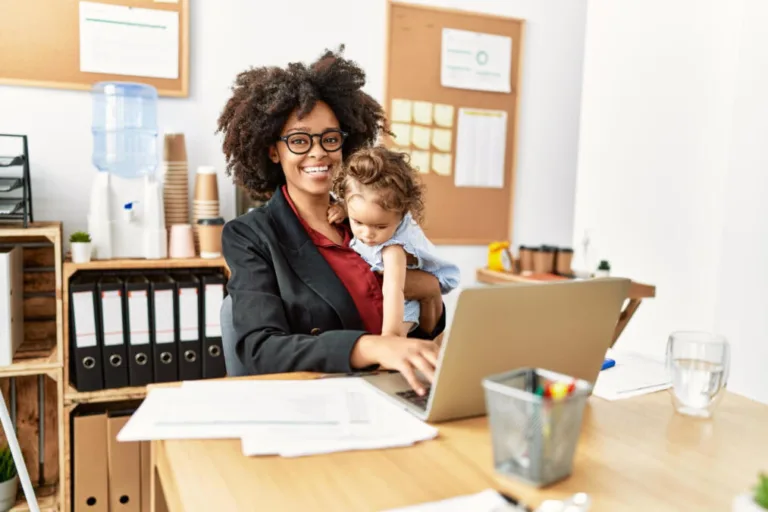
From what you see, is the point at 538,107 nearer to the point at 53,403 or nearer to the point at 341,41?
the point at 341,41

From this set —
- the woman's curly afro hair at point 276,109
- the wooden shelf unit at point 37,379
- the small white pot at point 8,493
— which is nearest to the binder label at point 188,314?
the wooden shelf unit at point 37,379

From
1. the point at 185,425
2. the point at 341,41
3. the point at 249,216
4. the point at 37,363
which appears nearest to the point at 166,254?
the point at 37,363

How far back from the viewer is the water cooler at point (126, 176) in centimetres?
232

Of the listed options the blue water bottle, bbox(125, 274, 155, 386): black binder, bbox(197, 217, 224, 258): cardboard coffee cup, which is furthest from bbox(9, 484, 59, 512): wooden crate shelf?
the blue water bottle

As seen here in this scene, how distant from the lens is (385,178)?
4.80ft

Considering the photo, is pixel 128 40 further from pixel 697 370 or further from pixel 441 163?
pixel 697 370

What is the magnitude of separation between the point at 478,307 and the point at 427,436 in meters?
0.20

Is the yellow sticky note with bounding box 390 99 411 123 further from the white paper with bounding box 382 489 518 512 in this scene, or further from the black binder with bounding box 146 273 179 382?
the white paper with bounding box 382 489 518 512

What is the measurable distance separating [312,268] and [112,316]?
104cm

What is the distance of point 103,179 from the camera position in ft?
7.61

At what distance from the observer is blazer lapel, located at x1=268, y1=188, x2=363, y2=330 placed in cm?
156

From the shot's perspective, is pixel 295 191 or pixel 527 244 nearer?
pixel 295 191

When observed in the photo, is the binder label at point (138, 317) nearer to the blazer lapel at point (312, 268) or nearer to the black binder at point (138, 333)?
the black binder at point (138, 333)

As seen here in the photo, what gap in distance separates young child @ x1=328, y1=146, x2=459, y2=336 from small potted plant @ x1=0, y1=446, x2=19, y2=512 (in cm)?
159
